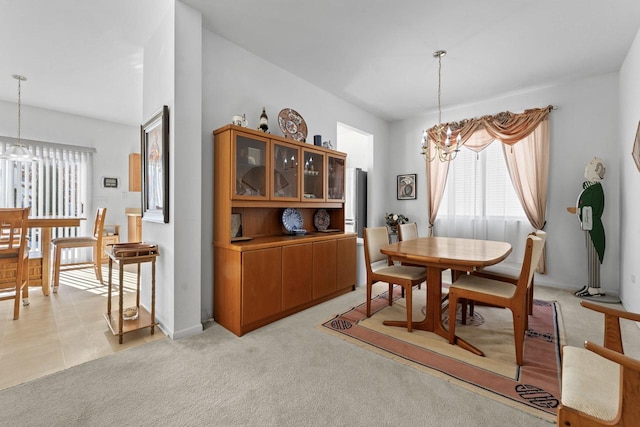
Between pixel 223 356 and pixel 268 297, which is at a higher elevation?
pixel 268 297

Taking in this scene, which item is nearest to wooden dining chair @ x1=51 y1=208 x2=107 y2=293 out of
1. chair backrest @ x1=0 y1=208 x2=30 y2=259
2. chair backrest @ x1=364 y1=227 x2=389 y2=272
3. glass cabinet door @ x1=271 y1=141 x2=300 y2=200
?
chair backrest @ x1=0 y1=208 x2=30 y2=259

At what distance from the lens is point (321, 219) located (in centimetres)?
372

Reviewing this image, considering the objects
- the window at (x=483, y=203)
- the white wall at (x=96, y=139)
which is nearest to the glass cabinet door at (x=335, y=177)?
the window at (x=483, y=203)

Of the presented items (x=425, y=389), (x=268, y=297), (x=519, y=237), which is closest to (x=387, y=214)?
(x=519, y=237)

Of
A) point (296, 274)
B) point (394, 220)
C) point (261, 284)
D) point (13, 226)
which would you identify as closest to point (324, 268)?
point (296, 274)

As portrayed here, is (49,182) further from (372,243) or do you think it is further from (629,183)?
(629,183)

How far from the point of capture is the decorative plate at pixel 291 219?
327cm

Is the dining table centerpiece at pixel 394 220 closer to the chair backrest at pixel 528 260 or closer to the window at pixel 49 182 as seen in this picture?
the chair backrest at pixel 528 260

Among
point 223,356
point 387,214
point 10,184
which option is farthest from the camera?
point 387,214

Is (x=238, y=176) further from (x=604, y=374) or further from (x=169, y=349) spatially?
(x=604, y=374)

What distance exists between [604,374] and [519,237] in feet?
11.2

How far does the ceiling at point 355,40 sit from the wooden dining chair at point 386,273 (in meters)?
1.89

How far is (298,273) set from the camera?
2816 mm

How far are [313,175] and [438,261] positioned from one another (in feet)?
5.45
